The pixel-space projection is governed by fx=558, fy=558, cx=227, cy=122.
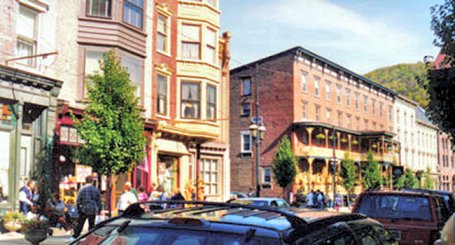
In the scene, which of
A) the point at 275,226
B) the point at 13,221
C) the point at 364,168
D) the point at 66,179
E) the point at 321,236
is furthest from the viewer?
the point at 364,168

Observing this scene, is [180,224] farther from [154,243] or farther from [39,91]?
[39,91]

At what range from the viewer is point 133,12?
77.6ft

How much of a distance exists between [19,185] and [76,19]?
6.86m

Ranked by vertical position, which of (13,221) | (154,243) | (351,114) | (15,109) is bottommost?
(13,221)

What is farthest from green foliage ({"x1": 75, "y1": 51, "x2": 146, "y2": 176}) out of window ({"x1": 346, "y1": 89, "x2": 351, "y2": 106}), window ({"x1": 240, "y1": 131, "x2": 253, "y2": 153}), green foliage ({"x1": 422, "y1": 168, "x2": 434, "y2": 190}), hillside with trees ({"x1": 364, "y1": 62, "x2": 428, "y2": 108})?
hillside with trees ({"x1": 364, "y1": 62, "x2": 428, "y2": 108})

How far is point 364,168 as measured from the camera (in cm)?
5431

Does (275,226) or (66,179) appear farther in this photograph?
(66,179)

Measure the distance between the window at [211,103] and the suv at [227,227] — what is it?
80.8ft

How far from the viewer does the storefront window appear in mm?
26609

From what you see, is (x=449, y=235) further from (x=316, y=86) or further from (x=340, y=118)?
(x=340, y=118)

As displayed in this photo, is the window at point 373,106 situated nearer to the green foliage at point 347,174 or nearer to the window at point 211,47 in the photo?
the green foliage at point 347,174

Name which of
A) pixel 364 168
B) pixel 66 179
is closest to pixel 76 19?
pixel 66 179

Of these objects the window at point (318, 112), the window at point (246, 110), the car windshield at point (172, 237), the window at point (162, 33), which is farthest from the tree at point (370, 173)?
the car windshield at point (172, 237)

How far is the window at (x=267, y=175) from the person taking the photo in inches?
1839
